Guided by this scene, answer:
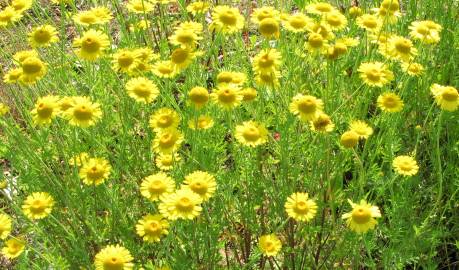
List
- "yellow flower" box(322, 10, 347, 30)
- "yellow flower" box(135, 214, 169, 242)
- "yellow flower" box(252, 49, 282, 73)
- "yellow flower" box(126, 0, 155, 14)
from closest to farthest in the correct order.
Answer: "yellow flower" box(135, 214, 169, 242) < "yellow flower" box(252, 49, 282, 73) < "yellow flower" box(322, 10, 347, 30) < "yellow flower" box(126, 0, 155, 14)

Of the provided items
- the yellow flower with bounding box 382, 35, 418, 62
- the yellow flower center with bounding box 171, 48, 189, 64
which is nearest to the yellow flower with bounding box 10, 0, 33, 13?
the yellow flower center with bounding box 171, 48, 189, 64

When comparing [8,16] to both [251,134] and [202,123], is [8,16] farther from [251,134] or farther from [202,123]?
[251,134]

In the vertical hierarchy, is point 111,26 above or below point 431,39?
above

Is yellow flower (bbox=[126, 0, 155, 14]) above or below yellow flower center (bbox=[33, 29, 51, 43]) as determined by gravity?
above

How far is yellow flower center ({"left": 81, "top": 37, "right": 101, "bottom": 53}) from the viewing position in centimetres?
240

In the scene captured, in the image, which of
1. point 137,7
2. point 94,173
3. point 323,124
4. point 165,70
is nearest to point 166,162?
point 94,173

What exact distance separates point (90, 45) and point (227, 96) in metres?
0.63

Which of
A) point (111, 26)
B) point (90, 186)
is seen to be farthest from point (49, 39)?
point (111, 26)

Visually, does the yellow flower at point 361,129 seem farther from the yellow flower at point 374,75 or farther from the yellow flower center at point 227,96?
the yellow flower center at point 227,96

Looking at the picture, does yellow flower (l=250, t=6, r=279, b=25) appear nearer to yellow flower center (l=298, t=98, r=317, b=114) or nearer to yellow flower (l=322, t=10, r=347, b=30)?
yellow flower (l=322, t=10, r=347, b=30)

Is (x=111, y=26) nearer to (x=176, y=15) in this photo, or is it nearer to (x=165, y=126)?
(x=176, y=15)

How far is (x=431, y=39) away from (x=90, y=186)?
1.61 metres

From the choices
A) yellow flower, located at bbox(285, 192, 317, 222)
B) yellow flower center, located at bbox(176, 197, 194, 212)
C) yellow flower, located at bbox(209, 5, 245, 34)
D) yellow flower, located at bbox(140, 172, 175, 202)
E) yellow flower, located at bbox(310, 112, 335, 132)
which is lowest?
yellow flower center, located at bbox(176, 197, 194, 212)

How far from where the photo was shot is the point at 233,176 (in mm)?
2520
